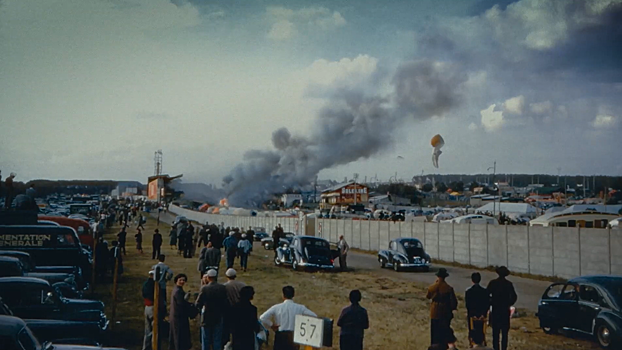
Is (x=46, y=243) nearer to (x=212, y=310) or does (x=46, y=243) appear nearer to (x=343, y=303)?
(x=343, y=303)

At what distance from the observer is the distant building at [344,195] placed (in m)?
108

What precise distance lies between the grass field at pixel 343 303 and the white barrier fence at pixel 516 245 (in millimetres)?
6348

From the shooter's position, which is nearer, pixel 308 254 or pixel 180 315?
pixel 180 315

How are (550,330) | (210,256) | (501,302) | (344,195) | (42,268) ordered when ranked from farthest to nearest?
(344,195) → (210,256) → (42,268) → (550,330) → (501,302)

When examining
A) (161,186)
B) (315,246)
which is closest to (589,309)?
(315,246)

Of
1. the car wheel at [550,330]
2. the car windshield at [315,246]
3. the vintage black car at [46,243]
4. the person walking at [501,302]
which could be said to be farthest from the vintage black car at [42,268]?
the car wheel at [550,330]

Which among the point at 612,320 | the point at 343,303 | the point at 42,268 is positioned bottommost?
the point at 343,303

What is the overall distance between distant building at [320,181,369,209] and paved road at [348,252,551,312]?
7348 cm

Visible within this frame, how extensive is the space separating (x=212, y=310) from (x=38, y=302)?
3619 mm

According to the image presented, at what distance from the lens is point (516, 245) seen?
26938mm

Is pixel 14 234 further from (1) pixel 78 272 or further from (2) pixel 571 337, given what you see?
(2) pixel 571 337

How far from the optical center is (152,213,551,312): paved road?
771 inches

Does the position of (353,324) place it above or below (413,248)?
above

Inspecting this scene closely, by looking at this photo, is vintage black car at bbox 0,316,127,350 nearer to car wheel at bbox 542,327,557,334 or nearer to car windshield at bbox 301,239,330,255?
car wheel at bbox 542,327,557,334
